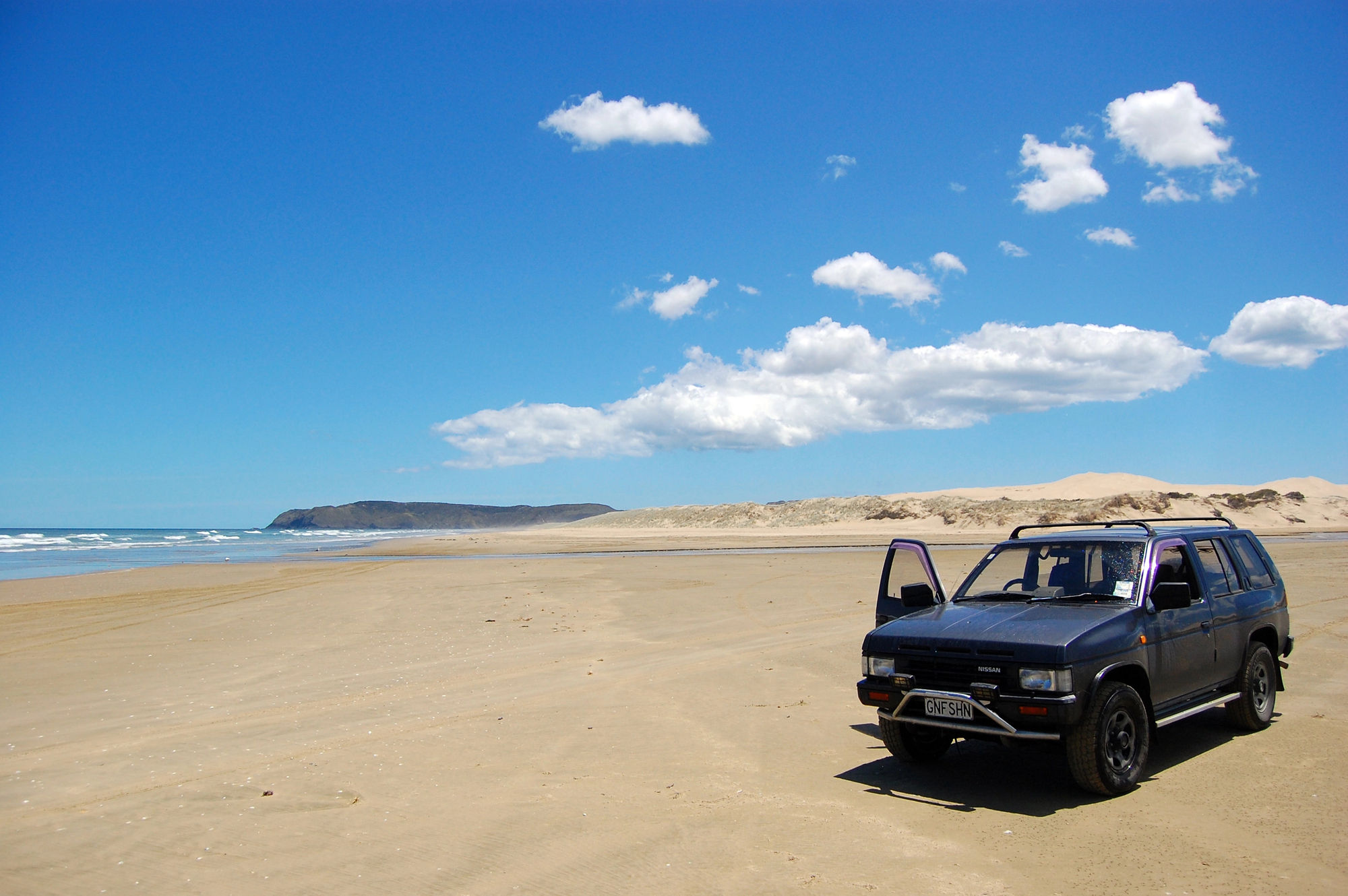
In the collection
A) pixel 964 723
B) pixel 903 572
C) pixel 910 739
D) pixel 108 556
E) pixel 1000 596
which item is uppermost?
pixel 903 572

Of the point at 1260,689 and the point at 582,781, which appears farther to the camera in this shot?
the point at 1260,689

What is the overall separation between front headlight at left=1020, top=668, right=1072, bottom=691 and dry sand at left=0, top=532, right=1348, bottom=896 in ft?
2.74

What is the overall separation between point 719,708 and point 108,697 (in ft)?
23.6

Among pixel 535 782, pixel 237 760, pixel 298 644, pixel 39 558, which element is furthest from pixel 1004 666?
pixel 39 558

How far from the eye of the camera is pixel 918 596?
7324 mm

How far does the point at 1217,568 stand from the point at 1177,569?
0.82 metres

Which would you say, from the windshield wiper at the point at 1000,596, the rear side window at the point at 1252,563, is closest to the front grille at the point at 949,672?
the windshield wiper at the point at 1000,596

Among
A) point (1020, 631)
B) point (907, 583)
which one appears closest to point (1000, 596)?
point (907, 583)

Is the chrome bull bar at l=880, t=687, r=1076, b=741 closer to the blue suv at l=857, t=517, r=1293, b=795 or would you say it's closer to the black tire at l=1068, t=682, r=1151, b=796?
the blue suv at l=857, t=517, r=1293, b=795

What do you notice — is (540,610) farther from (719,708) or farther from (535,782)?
(535,782)

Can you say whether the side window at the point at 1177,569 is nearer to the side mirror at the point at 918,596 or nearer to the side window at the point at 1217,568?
the side window at the point at 1217,568

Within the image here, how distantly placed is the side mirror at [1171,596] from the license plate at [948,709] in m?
1.91

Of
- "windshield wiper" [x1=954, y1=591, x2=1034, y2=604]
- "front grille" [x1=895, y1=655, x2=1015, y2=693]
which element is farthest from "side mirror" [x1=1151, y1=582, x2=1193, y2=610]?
"front grille" [x1=895, y1=655, x2=1015, y2=693]

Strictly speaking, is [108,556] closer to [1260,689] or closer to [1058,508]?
[1260,689]
